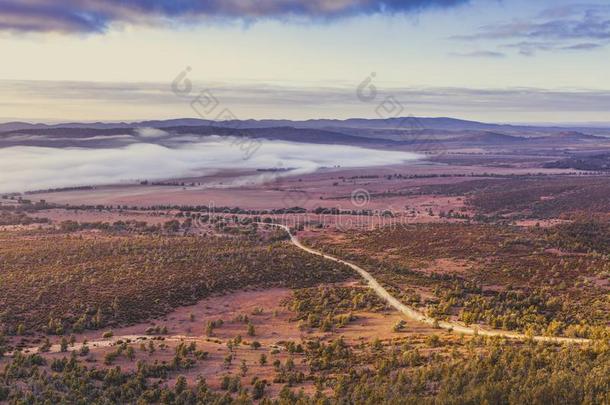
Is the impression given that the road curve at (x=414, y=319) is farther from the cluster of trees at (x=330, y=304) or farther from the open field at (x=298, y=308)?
the cluster of trees at (x=330, y=304)

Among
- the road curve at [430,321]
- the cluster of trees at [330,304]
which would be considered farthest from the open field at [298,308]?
the road curve at [430,321]

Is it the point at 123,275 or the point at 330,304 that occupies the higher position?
the point at 123,275

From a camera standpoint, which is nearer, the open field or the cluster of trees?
the open field

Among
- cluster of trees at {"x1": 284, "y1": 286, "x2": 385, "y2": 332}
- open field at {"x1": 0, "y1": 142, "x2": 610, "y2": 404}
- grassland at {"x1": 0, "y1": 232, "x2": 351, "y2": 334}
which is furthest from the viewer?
grassland at {"x1": 0, "y1": 232, "x2": 351, "y2": 334}

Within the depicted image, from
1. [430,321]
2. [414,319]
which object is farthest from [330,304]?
[430,321]

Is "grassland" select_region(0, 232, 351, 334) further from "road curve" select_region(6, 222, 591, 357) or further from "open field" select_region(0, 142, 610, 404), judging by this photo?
"road curve" select_region(6, 222, 591, 357)

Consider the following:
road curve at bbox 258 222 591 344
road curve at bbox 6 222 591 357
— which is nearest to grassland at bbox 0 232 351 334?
road curve at bbox 258 222 591 344

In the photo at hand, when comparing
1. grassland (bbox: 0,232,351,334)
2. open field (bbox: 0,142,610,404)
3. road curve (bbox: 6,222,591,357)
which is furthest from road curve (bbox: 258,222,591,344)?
grassland (bbox: 0,232,351,334)

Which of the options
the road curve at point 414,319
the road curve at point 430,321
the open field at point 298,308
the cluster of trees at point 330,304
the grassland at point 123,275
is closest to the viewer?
the open field at point 298,308

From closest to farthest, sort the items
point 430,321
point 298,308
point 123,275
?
point 430,321 → point 298,308 → point 123,275

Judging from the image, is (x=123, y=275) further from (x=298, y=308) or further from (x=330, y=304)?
(x=330, y=304)

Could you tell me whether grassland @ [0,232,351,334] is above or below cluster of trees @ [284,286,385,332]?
above

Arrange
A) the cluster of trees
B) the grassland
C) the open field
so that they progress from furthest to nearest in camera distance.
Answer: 1. the grassland
2. the cluster of trees
3. the open field
